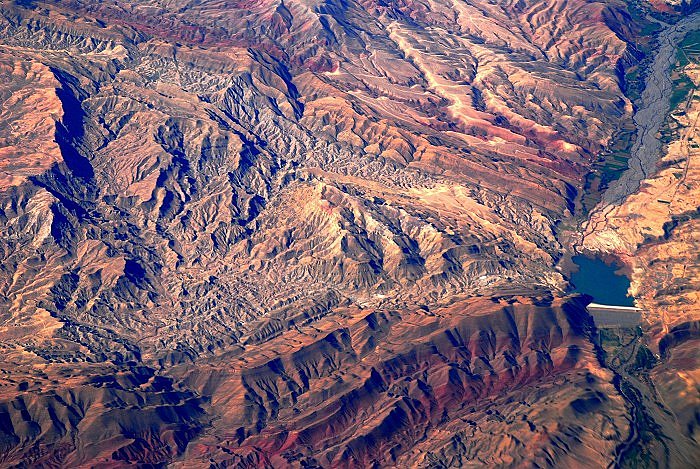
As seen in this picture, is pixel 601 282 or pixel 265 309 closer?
pixel 265 309

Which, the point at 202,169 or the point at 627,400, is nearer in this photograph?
the point at 627,400

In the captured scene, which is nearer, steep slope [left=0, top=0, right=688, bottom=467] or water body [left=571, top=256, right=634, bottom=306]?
steep slope [left=0, top=0, right=688, bottom=467]

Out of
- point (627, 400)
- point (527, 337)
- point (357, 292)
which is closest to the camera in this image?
point (627, 400)

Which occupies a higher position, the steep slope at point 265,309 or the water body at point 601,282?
the water body at point 601,282

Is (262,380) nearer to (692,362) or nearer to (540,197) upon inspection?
(692,362)

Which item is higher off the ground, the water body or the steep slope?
the water body

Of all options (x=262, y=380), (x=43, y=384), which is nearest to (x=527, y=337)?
(x=262, y=380)

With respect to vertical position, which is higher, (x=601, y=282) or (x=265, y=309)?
(x=601, y=282)

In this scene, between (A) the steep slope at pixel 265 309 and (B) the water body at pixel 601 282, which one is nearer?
(A) the steep slope at pixel 265 309
